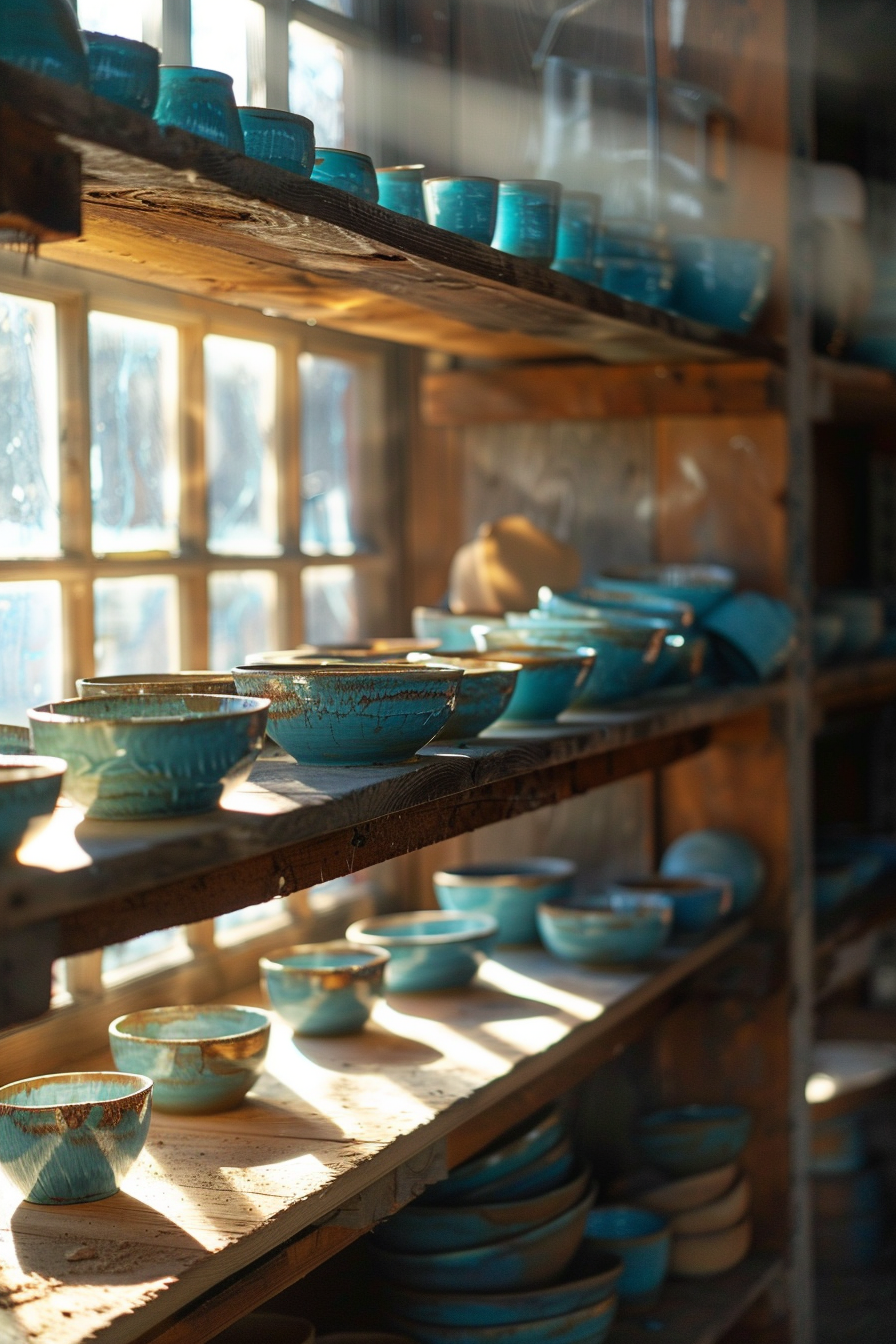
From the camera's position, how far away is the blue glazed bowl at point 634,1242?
80.0 inches

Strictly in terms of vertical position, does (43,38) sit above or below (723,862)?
above

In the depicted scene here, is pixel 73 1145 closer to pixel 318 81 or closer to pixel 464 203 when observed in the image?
pixel 464 203

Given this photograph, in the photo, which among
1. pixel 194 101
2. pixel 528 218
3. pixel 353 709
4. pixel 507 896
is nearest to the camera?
pixel 194 101

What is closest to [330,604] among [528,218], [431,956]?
[431,956]

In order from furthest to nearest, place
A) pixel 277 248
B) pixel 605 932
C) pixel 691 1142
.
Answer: pixel 691 1142 < pixel 605 932 < pixel 277 248

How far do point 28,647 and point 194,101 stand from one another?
703mm

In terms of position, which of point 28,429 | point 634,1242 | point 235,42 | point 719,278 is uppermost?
point 235,42

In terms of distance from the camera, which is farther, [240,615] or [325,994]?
[240,615]

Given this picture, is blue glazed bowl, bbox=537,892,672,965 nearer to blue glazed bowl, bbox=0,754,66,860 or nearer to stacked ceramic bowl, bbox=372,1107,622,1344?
stacked ceramic bowl, bbox=372,1107,622,1344

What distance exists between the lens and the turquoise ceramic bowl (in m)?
1.22

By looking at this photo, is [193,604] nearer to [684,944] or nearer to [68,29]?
[684,944]

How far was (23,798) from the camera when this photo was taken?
0.87m

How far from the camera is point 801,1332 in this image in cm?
242

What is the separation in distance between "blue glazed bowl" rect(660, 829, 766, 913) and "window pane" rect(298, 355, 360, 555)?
66 centimetres
